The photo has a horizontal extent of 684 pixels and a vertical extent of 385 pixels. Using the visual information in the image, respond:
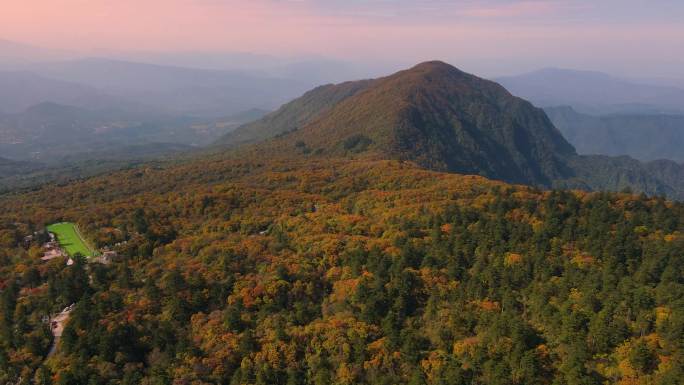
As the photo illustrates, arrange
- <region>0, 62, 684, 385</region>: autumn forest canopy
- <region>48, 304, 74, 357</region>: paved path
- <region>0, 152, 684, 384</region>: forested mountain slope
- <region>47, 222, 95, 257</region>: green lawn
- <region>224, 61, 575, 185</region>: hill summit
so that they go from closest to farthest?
<region>0, 152, 684, 384</region>: forested mountain slope
<region>0, 62, 684, 385</region>: autumn forest canopy
<region>48, 304, 74, 357</region>: paved path
<region>47, 222, 95, 257</region>: green lawn
<region>224, 61, 575, 185</region>: hill summit

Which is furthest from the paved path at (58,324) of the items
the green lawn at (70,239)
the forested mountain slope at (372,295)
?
the green lawn at (70,239)

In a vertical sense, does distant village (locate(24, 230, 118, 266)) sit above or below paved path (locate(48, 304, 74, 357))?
above

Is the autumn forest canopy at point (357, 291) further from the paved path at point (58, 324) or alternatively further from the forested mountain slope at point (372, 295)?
the paved path at point (58, 324)

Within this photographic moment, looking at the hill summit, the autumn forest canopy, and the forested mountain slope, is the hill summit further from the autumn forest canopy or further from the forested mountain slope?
the forested mountain slope

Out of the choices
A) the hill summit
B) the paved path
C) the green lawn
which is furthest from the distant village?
the hill summit

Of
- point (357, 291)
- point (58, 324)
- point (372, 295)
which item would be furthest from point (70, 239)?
point (372, 295)
